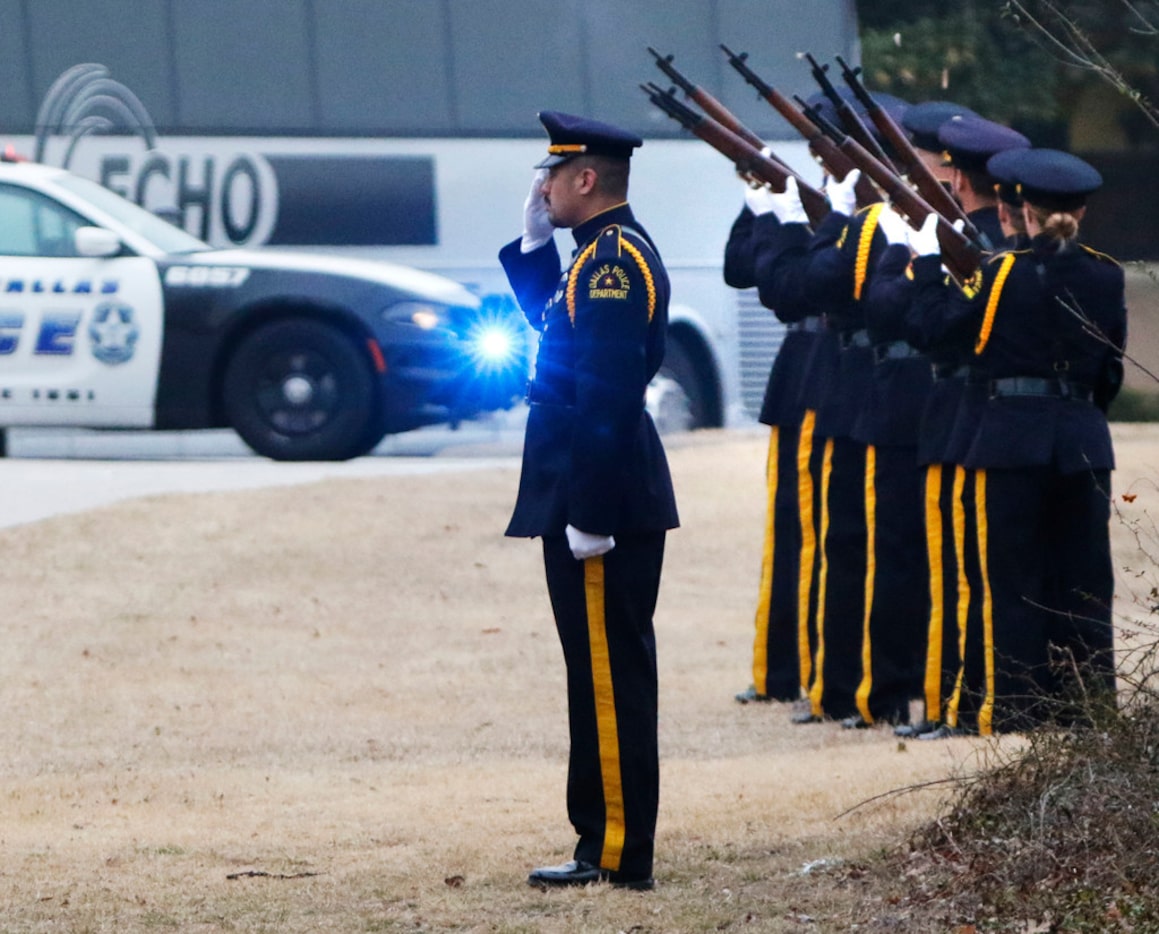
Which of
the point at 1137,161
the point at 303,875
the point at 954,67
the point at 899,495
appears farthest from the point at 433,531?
the point at 1137,161

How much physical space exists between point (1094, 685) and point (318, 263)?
380 inches

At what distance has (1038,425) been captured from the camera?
7.59 meters

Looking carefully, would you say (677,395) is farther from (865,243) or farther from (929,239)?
(929,239)

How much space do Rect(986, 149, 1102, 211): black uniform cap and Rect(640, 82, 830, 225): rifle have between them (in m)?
1.05

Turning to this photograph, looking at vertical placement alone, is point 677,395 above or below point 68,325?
below

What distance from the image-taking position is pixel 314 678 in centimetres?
986

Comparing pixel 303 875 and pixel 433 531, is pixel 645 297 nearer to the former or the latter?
pixel 303 875

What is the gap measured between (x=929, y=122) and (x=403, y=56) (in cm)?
924

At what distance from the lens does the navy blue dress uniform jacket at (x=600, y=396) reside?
218 inches

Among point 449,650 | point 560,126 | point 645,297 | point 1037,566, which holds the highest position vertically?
point 560,126

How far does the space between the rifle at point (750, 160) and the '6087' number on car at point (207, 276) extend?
20.9ft

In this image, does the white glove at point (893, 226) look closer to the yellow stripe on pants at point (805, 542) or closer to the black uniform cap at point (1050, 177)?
the black uniform cap at point (1050, 177)

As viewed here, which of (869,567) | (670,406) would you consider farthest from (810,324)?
(670,406)

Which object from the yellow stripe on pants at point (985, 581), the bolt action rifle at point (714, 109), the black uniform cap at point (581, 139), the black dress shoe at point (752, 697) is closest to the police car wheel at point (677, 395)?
the bolt action rifle at point (714, 109)
